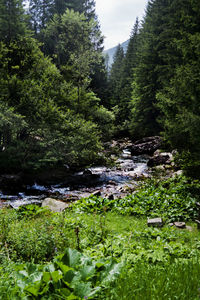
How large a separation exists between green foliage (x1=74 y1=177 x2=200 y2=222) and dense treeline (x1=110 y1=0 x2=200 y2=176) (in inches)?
52.1

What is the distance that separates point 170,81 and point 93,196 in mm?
14859

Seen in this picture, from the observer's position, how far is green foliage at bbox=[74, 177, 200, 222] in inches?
280

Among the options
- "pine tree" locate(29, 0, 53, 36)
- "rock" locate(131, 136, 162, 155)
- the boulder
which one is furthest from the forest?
"pine tree" locate(29, 0, 53, 36)

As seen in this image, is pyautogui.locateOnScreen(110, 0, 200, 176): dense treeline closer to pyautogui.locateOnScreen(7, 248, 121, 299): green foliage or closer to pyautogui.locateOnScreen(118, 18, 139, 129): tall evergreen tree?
pyautogui.locateOnScreen(118, 18, 139, 129): tall evergreen tree

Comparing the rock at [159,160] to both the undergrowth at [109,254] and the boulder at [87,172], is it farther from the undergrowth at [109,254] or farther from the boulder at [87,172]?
the undergrowth at [109,254]

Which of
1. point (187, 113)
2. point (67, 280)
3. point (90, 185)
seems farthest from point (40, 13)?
point (67, 280)

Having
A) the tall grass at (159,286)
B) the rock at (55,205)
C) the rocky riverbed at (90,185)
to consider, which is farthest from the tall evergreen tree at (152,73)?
the tall grass at (159,286)

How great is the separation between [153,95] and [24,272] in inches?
981

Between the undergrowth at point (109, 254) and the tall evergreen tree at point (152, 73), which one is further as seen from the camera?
the tall evergreen tree at point (152, 73)

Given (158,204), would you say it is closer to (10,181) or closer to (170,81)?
(10,181)

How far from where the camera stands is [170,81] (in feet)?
62.9

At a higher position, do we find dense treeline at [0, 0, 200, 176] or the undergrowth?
dense treeline at [0, 0, 200, 176]

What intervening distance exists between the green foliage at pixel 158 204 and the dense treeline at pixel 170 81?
1.32m

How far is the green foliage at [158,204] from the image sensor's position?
280 inches
